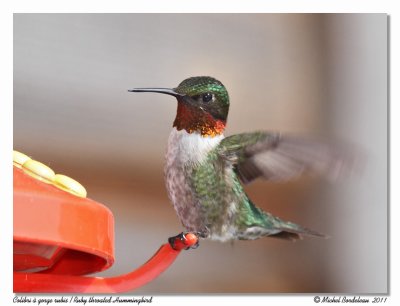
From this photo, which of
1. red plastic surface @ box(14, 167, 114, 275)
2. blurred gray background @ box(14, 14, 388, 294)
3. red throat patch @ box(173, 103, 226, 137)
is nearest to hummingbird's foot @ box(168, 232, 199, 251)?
red plastic surface @ box(14, 167, 114, 275)

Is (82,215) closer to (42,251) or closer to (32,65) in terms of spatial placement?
(42,251)

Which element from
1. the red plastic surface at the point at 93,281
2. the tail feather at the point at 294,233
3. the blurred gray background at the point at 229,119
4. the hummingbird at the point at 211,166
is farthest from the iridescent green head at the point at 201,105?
the blurred gray background at the point at 229,119

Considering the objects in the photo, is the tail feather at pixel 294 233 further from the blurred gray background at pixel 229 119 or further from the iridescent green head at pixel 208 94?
→ the blurred gray background at pixel 229 119

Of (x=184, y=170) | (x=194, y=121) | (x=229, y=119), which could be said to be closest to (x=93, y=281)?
(x=184, y=170)

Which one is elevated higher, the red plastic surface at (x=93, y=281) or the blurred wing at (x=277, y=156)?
the blurred wing at (x=277, y=156)

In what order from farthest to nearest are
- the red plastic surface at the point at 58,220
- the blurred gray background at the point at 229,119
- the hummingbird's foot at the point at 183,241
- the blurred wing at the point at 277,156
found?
the blurred gray background at the point at 229,119 → the blurred wing at the point at 277,156 → the hummingbird's foot at the point at 183,241 → the red plastic surface at the point at 58,220

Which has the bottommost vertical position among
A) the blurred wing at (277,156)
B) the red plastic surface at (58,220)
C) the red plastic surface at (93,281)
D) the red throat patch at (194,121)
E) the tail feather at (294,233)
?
the red plastic surface at (93,281)

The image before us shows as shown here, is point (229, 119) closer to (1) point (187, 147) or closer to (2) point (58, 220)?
(1) point (187, 147)
